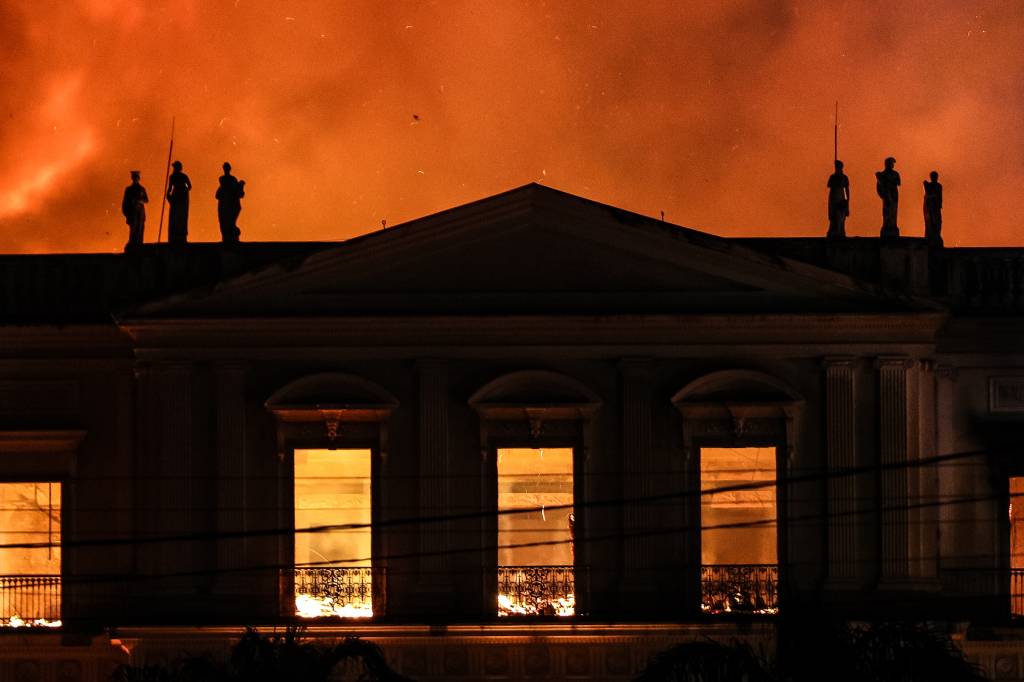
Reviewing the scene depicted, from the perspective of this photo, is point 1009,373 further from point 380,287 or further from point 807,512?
→ point 380,287

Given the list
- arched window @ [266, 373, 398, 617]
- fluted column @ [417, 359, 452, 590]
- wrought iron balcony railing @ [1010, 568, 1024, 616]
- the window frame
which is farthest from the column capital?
the window frame

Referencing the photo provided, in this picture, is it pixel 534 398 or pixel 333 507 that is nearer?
pixel 534 398

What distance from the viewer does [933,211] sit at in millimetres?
23188

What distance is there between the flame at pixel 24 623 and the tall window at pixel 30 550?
15 mm

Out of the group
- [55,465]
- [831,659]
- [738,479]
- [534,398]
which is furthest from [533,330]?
[831,659]

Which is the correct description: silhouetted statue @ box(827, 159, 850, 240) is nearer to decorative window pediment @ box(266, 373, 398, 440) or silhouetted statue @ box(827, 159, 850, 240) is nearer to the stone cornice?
the stone cornice

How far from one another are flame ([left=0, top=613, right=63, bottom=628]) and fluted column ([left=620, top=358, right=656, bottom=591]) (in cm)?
754

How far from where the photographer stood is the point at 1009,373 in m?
22.8

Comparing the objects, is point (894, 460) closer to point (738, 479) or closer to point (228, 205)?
point (738, 479)

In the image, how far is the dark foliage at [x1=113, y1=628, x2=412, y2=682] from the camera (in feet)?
60.0

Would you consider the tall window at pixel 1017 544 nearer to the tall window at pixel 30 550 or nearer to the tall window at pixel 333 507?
the tall window at pixel 333 507

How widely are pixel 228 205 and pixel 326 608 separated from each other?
547cm

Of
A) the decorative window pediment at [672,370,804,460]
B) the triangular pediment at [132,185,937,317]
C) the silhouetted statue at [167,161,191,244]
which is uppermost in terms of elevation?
the silhouetted statue at [167,161,191,244]

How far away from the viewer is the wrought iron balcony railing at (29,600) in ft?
73.9
